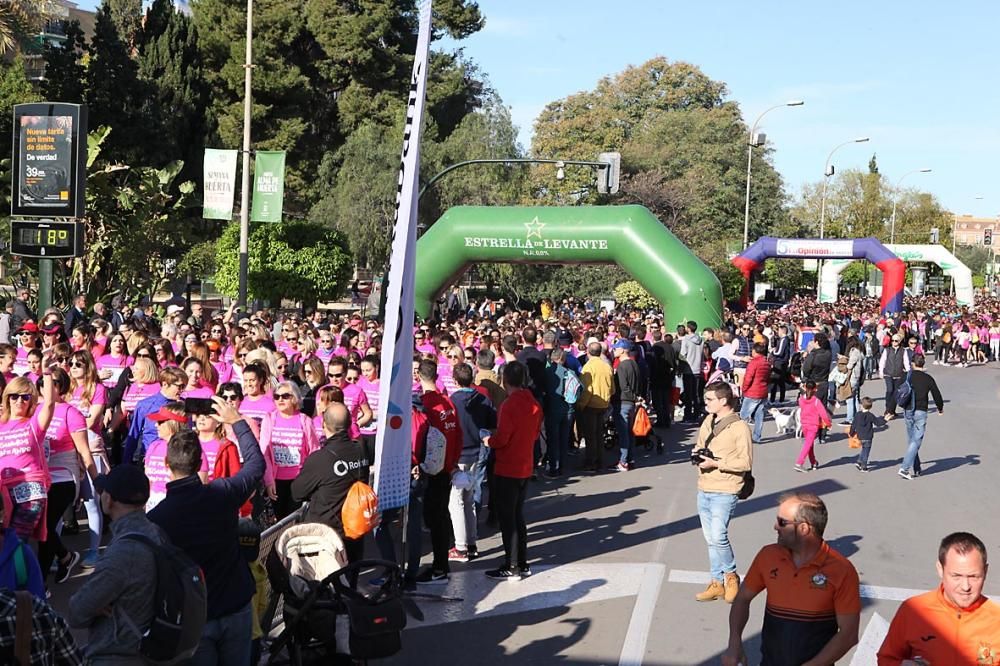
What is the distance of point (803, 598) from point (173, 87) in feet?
119

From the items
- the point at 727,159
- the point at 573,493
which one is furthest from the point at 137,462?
the point at 727,159

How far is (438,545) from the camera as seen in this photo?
26.2 ft

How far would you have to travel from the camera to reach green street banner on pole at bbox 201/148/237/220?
2148 cm

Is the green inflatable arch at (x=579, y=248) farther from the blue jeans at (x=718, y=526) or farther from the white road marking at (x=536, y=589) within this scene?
the blue jeans at (x=718, y=526)

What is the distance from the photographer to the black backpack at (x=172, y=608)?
404 cm

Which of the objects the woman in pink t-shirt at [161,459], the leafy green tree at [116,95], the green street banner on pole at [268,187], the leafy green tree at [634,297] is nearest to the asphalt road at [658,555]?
the woman in pink t-shirt at [161,459]

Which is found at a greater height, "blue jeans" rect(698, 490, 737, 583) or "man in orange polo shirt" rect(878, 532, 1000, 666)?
"man in orange polo shirt" rect(878, 532, 1000, 666)

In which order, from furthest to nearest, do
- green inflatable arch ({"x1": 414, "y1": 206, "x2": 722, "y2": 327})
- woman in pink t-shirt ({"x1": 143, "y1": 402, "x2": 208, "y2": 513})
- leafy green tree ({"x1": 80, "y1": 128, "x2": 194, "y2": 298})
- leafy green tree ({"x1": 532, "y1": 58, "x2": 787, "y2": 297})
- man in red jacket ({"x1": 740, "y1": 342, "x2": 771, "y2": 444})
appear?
leafy green tree ({"x1": 532, "y1": 58, "x2": 787, "y2": 297}) → leafy green tree ({"x1": 80, "y1": 128, "x2": 194, "y2": 298}) → green inflatable arch ({"x1": 414, "y1": 206, "x2": 722, "y2": 327}) → man in red jacket ({"x1": 740, "y1": 342, "x2": 771, "y2": 444}) → woman in pink t-shirt ({"x1": 143, "y1": 402, "x2": 208, "y2": 513})

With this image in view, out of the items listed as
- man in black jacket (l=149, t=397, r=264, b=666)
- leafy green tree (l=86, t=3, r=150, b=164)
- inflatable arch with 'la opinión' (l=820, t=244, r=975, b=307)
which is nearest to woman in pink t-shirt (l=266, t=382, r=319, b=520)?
man in black jacket (l=149, t=397, r=264, b=666)

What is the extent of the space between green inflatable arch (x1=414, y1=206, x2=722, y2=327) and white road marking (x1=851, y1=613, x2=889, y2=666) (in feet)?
45.4

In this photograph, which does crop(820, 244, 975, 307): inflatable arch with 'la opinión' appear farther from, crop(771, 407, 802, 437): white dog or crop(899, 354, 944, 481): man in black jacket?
crop(899, 354, 944, 481): man in black jacket

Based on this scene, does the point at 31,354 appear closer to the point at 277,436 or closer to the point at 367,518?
the point at 277,436

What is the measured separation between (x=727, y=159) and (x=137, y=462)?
5420 cm

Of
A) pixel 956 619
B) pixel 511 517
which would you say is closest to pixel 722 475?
pixel 511 517
